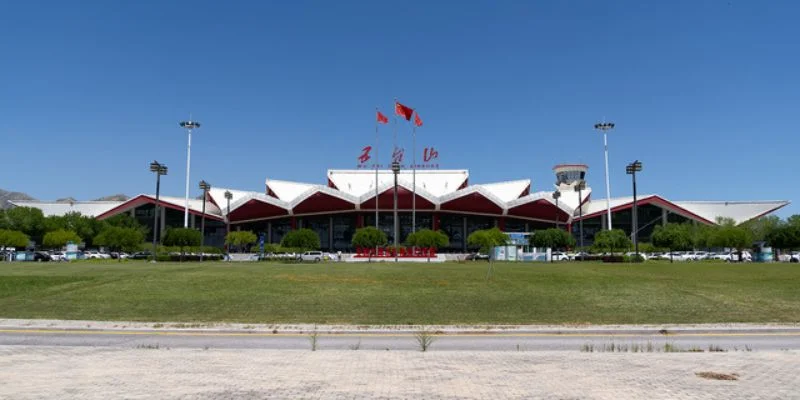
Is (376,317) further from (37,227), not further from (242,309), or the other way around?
(37,227)

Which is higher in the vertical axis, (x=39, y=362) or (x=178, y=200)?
(x=178, y=200)

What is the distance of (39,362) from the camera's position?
29.1ft

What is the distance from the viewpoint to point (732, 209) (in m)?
101

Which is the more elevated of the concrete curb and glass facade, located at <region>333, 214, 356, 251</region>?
glass facade, located at <region>333, 214, 356, 251</region>

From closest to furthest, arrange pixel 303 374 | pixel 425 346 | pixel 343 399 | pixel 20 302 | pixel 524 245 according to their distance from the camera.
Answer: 1. pixel 343 399
2. pixel 303 374
3. pixel 425 346
4. pixel 20 302
5. pixel 524 245

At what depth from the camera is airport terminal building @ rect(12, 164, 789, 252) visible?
294ft

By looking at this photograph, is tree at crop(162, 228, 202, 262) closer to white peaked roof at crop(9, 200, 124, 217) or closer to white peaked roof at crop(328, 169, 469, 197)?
white peaked roof at crop(328, 169, 469, 197)

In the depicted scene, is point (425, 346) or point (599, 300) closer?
point (425, 346)

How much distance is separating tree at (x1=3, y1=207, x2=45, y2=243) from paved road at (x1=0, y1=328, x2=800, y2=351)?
74.1 m

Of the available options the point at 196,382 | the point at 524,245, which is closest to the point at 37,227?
the point at 524,245

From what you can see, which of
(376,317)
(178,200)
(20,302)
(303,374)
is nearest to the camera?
(303,374)

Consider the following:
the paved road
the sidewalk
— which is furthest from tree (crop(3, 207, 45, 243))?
the sidewalk

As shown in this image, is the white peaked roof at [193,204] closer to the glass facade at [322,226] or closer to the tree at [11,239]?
the glass facade at [322,226]

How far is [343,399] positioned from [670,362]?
5.30 m
